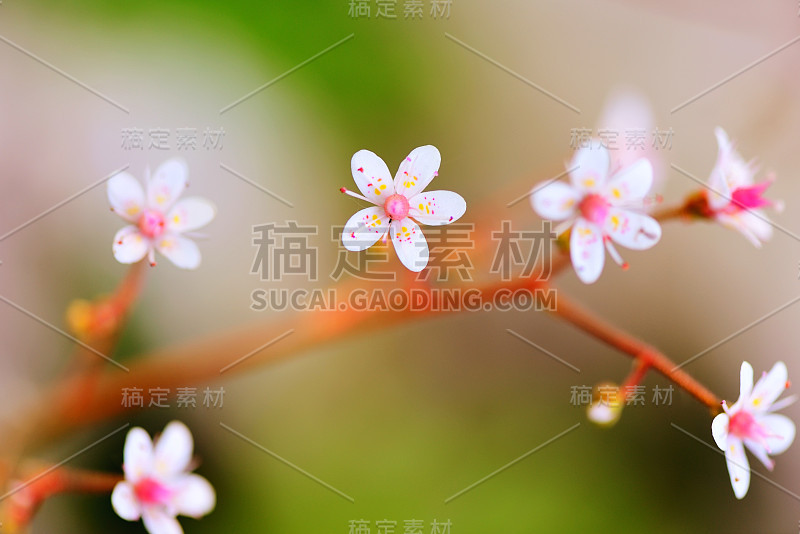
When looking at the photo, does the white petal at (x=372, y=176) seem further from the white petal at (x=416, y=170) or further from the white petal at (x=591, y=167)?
the white petal at (x=591, y=167)

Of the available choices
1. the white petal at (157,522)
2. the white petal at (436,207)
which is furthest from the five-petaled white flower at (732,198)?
the white petal at (157,522)

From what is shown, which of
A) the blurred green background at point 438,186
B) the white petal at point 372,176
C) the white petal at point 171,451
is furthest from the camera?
the blurred green background at point 438,186

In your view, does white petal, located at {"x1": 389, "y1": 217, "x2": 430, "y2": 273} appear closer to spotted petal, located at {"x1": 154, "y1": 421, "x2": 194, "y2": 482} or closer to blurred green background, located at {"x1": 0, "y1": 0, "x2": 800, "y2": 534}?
spotted petal, located at {"x1": 154, "y1": 421, "x2": 194, "y2": 482}

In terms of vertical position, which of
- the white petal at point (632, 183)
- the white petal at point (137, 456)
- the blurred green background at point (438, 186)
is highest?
the blurred green background at point (438, 186)

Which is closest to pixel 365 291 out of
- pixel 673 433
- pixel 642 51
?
pixel 673 433

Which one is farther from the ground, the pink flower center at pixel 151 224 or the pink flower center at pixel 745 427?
the pink flower center at pixel 151 224

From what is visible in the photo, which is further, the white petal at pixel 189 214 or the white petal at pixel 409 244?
the white petal at pixel 189 214

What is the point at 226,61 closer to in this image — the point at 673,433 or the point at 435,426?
the point at 435,426
